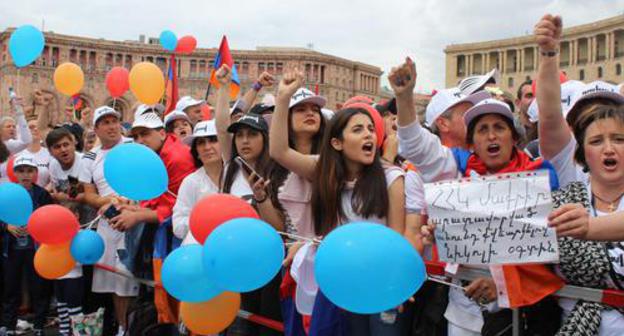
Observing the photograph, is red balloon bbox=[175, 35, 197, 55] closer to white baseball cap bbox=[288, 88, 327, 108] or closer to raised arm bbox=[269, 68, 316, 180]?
white baseball cap bbox=[288, 88, 327, 108]

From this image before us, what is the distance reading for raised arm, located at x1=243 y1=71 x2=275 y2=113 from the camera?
15.6 ft

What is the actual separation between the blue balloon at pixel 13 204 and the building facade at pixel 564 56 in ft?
230

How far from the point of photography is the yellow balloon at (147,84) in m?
7.84

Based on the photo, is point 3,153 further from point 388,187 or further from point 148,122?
point 388,187

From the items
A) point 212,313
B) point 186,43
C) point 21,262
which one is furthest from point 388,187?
point 186,43

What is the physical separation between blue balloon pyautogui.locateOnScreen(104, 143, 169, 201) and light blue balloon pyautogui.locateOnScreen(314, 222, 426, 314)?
7.36 feet

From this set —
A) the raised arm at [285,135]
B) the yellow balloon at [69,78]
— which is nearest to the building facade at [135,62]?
the yellow balloon at [69,78]

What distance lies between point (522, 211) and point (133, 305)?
376 cm

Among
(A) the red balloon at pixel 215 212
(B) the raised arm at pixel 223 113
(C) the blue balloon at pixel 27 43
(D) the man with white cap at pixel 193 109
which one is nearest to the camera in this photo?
(A) the red balloon at pixel 215 212

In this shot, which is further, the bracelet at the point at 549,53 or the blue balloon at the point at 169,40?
the blue balloon at the point at 169,40

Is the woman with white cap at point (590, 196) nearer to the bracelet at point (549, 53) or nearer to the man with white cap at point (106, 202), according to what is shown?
the bracelet at point (549, 53)

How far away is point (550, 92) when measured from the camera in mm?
2832

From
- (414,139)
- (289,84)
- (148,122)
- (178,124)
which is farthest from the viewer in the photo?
(178,124)

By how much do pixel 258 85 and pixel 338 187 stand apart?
6.73 feet
